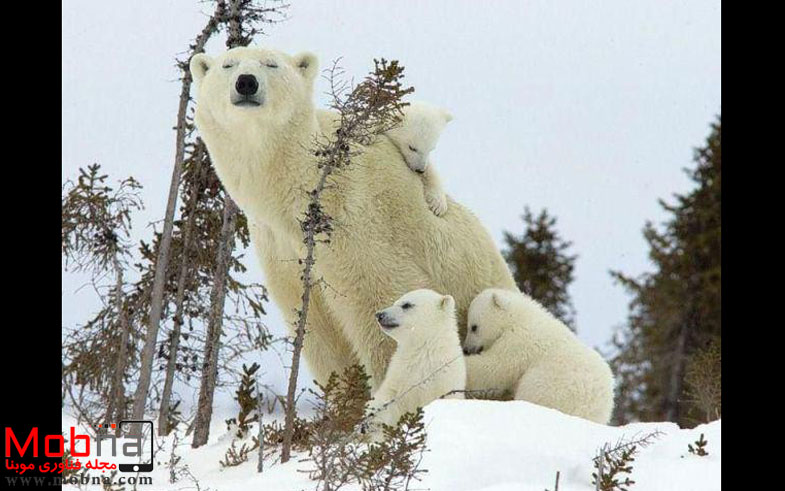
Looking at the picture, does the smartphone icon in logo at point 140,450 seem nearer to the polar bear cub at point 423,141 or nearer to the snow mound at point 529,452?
the snow mound at point 529,452

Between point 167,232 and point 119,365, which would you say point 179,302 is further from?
point 167,232

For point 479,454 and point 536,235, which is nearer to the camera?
point 479,454

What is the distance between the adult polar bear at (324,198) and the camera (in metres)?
7.53

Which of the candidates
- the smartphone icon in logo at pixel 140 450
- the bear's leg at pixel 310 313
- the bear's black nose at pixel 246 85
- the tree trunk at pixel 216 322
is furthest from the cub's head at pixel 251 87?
the smartphone icon in logo at pixel 140 450

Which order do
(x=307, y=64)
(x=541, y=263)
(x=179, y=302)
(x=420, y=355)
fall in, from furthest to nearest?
(x=541, y=263) < (x=179, y=302) < (x=307, y=64) < (x=420, y=355)

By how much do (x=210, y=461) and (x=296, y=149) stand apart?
2.36 meters

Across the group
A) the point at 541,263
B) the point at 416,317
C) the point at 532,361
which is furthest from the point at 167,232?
the point at 541,263

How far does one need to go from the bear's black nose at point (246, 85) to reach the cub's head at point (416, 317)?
1.81 meters

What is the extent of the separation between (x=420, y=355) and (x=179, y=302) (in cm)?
389

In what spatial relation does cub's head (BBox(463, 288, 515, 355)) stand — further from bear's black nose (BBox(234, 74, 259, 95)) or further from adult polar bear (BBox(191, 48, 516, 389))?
bear's black nose (BBox(234, 74, 259, 95))

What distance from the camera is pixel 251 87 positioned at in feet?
23.9

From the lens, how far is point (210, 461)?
699 centimetres
